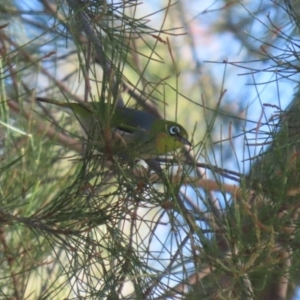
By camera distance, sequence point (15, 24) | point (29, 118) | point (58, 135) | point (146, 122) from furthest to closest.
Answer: point (15, 24) → point (58, 135) → point (29, 118) → point (146, 122)

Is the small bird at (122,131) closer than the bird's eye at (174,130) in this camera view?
Yes

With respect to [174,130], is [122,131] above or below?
below

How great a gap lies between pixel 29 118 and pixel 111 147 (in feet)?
2.31

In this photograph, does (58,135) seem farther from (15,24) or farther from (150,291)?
(150,291)

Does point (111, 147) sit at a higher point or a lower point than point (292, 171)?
higher

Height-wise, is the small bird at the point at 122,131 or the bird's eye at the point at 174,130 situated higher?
the bird's eye at the point at 174,130

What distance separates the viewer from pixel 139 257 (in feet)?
4.04

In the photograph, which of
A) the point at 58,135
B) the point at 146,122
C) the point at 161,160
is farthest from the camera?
the point at 58,135

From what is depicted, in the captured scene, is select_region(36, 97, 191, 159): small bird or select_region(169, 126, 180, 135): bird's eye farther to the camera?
select_region(169, 126, 180, 135): bird's eye

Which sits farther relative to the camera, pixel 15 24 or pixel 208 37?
pixel 208 37

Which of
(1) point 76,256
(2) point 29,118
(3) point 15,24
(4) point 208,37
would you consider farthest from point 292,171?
(4) point 208,37

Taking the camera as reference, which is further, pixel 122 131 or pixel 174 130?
pixel 174 130

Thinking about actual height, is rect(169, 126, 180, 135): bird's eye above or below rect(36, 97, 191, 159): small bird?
above

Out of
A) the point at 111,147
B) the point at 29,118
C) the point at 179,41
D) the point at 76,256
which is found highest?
the point at 179,41
